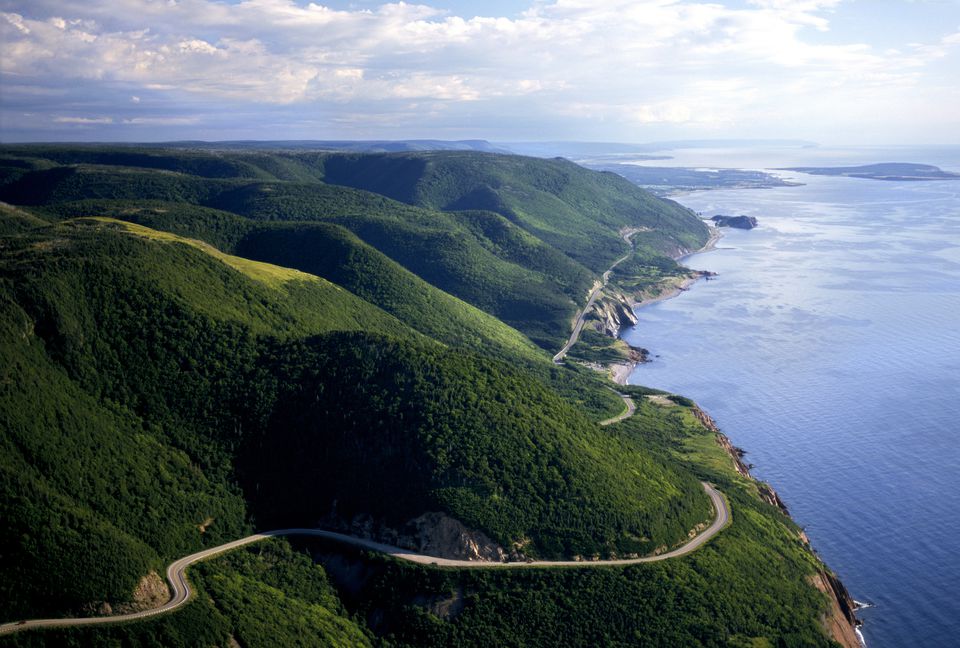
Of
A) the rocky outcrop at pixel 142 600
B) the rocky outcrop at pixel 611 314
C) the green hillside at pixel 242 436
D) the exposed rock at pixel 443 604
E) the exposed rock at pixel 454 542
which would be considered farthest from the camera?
the rocky outcrop at pixel 611 314

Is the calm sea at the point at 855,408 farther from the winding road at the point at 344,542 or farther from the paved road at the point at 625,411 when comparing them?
the winding road at the point at 344,542

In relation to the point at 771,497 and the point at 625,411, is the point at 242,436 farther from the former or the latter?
the point at 771,497

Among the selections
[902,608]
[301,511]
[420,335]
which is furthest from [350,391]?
[902,608]

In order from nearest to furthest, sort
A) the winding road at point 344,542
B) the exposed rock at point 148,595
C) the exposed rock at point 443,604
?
the winding road at point 344,542 < the exposed rock at point 148,595 < the exposed rock at point 443,604

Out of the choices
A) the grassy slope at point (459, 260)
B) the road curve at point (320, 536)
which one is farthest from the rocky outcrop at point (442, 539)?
the grassy slope at point (459, 260)

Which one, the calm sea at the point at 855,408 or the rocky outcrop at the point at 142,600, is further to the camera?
the calm sea at the point at 855,408

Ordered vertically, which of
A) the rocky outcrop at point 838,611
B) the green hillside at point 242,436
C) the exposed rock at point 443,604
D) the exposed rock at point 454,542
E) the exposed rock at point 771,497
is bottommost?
the rocky outcrop at point 838,611

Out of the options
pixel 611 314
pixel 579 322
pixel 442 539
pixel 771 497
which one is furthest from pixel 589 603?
pixel 611 314
